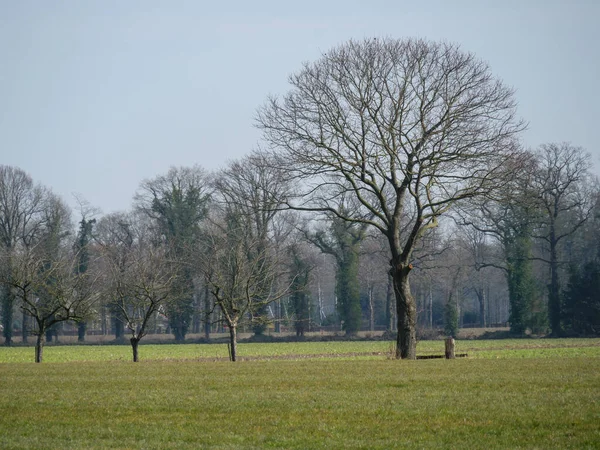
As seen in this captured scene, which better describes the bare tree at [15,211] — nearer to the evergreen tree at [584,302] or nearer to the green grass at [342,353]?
the green grass at [342,353]

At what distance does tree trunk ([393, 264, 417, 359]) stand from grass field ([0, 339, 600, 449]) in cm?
907

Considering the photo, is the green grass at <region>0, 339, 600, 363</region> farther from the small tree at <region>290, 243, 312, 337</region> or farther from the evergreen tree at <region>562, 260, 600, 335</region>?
the small tree at <region>290, 243, 312, 337</region>

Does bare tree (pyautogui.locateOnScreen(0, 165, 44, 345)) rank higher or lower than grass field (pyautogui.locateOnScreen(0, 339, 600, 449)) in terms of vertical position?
higher

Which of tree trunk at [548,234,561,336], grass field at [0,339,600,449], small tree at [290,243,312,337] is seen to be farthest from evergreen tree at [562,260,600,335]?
grass field at [0,339,600,449]

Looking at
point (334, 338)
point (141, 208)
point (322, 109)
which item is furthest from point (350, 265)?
point (322, 109)

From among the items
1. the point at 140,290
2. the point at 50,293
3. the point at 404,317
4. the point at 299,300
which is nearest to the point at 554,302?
the point at 299,300

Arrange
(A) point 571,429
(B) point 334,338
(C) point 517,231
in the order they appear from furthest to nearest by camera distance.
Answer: (B) point 334,338
(C) point 517,231
(A) point 571,429

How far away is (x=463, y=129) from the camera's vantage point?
88.1 ft

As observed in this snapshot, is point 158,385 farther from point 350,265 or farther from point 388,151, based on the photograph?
point 350,265

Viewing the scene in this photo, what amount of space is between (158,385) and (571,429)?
9103 mm

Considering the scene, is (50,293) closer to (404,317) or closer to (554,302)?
(404,317)

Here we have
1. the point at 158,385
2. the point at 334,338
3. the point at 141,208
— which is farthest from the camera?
the point at 141,208

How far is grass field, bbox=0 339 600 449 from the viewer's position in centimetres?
1011

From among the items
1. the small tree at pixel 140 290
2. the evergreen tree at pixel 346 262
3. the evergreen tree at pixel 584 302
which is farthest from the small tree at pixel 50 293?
the evergreen tree at pixel 584 302
